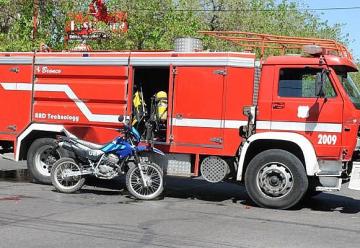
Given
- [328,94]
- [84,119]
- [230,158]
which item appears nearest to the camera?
[328,94]

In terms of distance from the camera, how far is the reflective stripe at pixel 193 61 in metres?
9.84

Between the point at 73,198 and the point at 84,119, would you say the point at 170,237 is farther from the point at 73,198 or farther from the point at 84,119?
the point at 84,119

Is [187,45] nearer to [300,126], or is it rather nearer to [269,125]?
[269,125]

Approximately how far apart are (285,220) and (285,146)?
1.48 m

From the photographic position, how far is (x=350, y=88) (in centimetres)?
948

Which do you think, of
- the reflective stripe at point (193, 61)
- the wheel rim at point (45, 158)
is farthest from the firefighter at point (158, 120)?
the wheel rim at point (45, 158)

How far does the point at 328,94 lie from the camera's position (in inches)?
362

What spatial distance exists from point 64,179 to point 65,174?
0.13 meters

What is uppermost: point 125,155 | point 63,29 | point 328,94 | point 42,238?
point 63,29

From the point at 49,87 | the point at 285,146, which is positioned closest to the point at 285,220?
the point at 285,146

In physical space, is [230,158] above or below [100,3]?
below

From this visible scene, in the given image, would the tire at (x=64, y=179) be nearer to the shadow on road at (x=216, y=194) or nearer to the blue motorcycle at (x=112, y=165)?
the blue motorcycle at (x=112, y=165)

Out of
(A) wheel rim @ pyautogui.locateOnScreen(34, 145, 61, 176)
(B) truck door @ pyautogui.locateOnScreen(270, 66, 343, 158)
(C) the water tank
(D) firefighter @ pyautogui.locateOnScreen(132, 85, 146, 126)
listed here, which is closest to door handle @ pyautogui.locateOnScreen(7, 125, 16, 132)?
(A) wheel rim @ pyautogui.locateOnScreen(34, 145, 61, 176)

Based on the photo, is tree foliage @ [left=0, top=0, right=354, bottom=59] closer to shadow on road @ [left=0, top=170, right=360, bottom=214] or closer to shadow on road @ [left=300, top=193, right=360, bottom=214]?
shadow on road @ [left=0, top=170, right=360, bottom=214]
